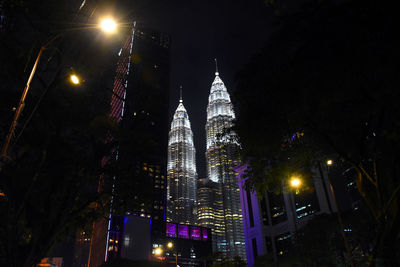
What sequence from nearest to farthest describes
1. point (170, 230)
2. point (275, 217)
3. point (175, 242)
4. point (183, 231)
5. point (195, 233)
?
point (275, 217)
point (175, 242)
point (170, 230)
point (183, 231)
point (195, 233)

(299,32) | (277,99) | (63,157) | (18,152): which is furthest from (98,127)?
(299,32)

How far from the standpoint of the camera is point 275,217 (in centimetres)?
6619

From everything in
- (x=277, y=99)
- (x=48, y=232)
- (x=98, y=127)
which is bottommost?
(x=48, y=232)

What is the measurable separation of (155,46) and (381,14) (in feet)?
438

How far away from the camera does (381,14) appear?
7.59 meters

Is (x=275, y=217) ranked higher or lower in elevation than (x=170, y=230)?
lower

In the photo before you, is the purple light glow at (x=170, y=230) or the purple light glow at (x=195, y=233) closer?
the purple light glow at (x=170, y=230)

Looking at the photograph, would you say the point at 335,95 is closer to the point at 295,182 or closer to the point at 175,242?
the point at 295,182

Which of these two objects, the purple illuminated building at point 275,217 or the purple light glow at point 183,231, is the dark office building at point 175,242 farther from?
the purple illuminated building at point 275,217

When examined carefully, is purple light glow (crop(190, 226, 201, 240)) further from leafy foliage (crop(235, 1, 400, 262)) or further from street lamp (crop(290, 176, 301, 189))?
leafy foliage (crop(235, 1, 400, 262))

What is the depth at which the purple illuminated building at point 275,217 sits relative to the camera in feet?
193

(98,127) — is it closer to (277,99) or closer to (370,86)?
(277,99)

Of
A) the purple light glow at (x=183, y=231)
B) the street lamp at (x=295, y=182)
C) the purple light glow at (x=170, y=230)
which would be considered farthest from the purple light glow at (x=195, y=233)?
the street lamp at (x=295, y=182)

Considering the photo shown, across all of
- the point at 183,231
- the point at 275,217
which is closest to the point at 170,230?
the point at 183,231
